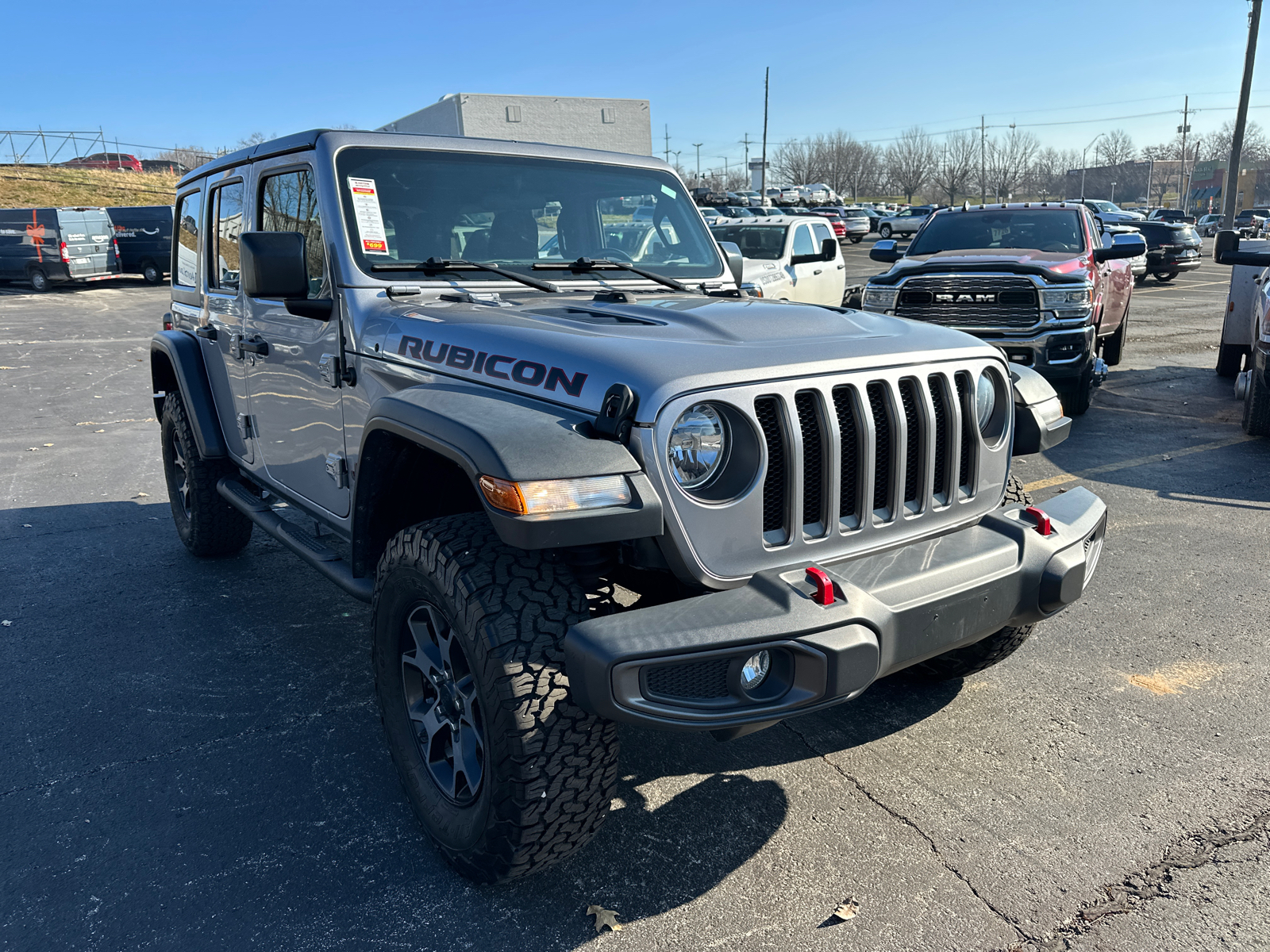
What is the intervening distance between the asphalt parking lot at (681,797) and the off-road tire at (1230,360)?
603 centimetres

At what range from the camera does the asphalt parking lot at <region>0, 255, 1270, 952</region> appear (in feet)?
7.97

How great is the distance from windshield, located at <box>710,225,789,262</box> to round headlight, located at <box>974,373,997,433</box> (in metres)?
10.5

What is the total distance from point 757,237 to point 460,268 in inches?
423

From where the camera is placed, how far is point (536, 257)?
143 inches

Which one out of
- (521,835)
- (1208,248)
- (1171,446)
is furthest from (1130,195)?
(521,835)

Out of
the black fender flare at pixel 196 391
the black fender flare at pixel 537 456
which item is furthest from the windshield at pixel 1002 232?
the black fender flare at pixel 537 456

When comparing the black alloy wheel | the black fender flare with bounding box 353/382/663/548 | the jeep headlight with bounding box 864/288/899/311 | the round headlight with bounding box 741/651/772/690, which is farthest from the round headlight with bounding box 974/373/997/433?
the jeep headlight with bounding box 864/288/899/311

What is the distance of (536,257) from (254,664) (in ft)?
6.55

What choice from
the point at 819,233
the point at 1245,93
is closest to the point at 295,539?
the point at 819,233

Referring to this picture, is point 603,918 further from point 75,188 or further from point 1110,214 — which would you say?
point 75,188

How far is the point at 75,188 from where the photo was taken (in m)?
42.7

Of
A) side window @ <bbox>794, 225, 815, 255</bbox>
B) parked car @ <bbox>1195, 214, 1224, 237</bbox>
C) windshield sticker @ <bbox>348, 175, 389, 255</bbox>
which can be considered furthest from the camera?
parked car @ <bbox>1195, 214, 1224, 237</bbox>

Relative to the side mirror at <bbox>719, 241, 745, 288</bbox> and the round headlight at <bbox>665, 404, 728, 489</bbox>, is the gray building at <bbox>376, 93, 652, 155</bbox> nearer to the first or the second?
the side mirror at <bbox>719, 241, 745, 288</bbox>

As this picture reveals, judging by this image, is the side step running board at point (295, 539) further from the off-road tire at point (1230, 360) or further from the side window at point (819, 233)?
the side window at point (819, 233)
